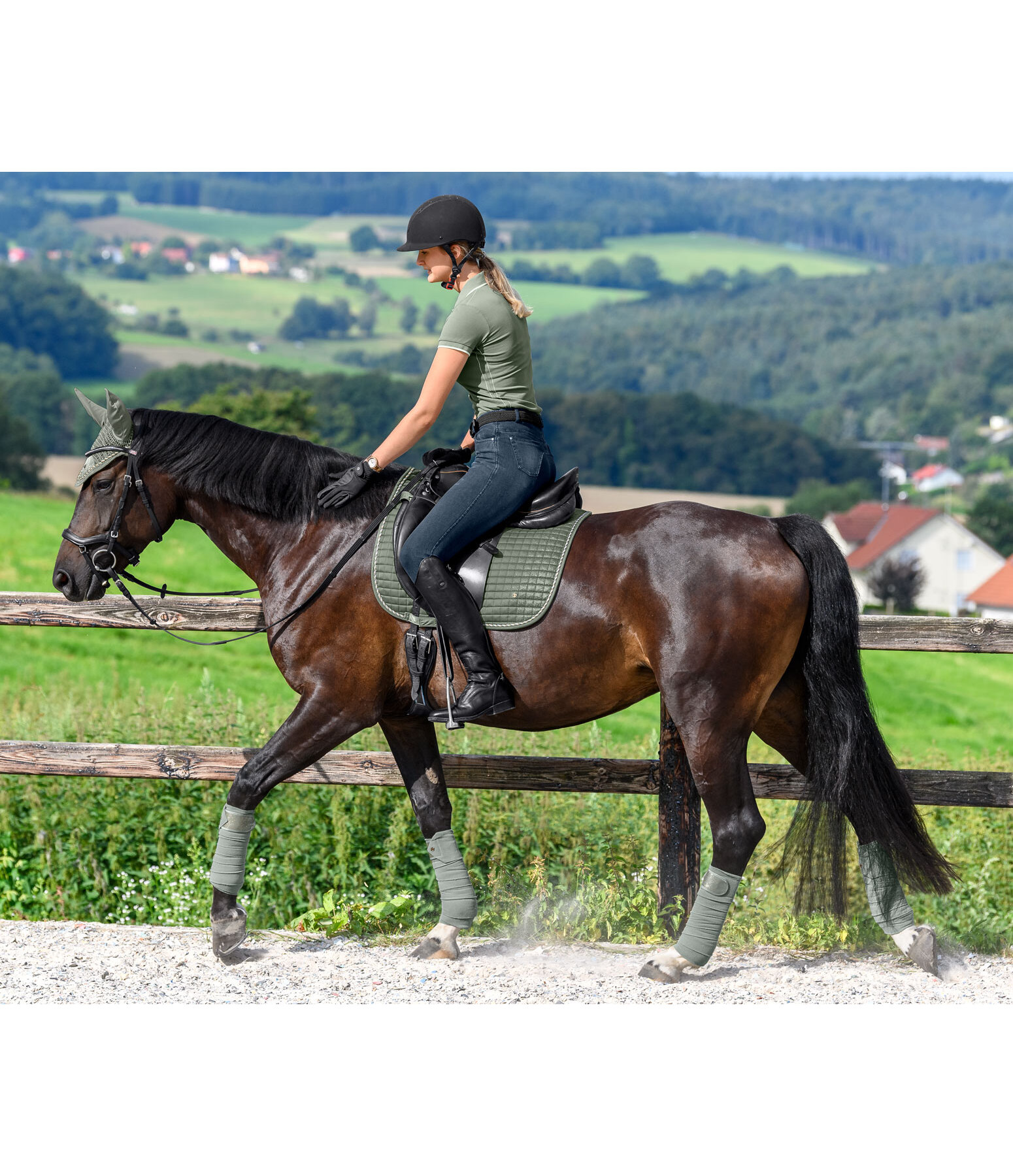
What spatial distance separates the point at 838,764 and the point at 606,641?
1126 millimetres

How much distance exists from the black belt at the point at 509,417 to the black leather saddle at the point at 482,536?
0.77 feet

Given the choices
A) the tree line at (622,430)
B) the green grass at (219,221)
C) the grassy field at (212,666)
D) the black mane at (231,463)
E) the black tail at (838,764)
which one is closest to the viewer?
the black tail at (838,764)

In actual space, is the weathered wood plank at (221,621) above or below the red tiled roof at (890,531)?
above

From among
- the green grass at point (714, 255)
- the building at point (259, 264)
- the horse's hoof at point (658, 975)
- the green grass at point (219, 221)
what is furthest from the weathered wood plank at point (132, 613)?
the green grass at point (714, 255)

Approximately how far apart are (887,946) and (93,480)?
424 centimetres

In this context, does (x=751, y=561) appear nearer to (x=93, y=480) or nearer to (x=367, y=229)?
(x=93, y=480)

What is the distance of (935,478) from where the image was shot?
9900 centimetres

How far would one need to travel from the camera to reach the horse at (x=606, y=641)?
180 inches

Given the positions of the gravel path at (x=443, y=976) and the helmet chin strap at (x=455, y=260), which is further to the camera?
the helmet chin strap at (x=455, y=260)

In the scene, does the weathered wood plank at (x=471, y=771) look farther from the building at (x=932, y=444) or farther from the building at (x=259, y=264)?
the building at (x=932, y=444)

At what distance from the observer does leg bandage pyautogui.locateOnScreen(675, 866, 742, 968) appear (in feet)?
15.4

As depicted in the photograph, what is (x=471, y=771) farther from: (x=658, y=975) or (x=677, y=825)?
(x=658, y=975)

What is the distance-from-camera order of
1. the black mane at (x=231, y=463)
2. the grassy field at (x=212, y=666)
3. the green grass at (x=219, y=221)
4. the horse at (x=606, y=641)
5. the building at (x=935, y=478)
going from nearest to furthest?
the horse at (x=606, y=641), the black mane at (x=231, y=463), the grassy field at (x=212, y=666), the building at (x=935, y=478), the green grass at (x=219, y=221)

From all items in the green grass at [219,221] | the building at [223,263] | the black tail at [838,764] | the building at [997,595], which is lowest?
the building at [997,595]
